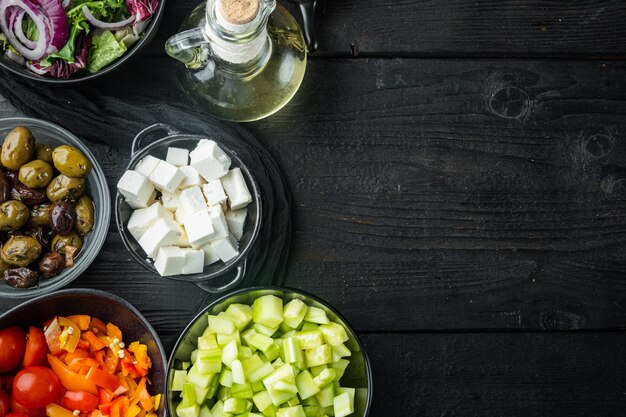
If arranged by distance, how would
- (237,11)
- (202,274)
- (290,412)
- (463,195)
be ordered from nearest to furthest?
(237,11) → (290,412) → (202,274) → (463,195)

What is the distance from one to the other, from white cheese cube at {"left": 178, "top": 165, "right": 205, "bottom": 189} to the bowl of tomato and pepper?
0.27m

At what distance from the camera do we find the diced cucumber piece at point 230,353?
152 cm

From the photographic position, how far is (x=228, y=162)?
5.23 ft

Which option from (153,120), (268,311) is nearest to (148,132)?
(153,120)

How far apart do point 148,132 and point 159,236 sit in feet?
0.89

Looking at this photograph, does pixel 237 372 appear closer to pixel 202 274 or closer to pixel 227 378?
pixel 227 378

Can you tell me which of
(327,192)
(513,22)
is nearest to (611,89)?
(513,22)

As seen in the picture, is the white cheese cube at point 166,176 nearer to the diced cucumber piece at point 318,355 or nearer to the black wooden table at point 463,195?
the black wooden table at point 463,195

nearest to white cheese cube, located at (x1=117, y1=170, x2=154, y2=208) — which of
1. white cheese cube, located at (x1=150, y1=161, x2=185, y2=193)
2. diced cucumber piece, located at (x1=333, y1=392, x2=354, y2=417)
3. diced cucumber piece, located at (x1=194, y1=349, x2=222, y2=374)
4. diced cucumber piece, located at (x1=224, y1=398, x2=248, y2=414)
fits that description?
white cheese cube, located at (x1=150, y1=161, x2=185, y2=193)

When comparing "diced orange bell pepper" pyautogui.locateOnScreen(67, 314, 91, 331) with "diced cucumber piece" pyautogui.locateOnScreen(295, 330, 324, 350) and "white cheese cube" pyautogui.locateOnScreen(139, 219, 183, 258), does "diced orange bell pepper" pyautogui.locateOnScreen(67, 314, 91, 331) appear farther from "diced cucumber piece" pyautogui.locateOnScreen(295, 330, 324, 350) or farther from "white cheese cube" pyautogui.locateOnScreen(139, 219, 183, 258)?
"diced cucumber piece" pyautogui.locateOnScreen(295, 330, 324, 350)

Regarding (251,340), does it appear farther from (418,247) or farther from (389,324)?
(418,247)

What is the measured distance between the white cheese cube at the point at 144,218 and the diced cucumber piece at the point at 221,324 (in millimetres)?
228

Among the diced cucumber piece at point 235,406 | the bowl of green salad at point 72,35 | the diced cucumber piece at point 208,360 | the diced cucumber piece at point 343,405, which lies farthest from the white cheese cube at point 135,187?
the diced cucumber piece at point 343,405

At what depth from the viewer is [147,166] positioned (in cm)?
159
